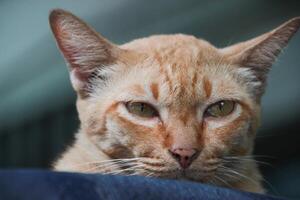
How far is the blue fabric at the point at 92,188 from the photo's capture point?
0.79 meters

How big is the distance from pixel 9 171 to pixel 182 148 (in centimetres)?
74

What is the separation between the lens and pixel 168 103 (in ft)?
5.21

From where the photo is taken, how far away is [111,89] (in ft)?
5.77

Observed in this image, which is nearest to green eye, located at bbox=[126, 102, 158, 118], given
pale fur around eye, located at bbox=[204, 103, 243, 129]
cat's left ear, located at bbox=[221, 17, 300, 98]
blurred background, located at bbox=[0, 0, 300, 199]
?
pale fur around eye, located at bbox=[204, 103, 243, 129]

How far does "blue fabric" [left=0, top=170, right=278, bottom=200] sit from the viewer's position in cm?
79

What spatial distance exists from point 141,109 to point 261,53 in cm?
41

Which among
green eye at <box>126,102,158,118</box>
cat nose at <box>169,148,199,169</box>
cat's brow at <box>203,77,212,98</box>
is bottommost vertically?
cat nose at <box>169,148,199,169</box>

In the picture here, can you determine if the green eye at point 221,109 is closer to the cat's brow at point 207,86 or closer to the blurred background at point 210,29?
the cat's brow at point 207,86

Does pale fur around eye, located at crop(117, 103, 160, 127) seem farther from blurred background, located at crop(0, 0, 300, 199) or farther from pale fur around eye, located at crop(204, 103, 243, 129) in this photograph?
blurred background, located at crop(0, 0, 300, 199)

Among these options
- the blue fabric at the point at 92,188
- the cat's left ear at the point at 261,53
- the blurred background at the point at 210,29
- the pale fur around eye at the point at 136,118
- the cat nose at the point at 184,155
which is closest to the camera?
the blue fabric at the point at 92,188

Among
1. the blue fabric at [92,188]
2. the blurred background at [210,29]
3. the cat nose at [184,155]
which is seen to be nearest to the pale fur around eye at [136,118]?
the cat nose at [184,155]

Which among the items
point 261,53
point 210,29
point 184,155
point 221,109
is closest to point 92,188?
point 184,155

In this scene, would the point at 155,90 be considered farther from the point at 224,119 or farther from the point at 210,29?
the point at 210,29

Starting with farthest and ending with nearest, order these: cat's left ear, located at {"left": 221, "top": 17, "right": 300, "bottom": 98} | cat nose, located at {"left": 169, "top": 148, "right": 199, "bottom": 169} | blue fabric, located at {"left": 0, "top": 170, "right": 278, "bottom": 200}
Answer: cat's left ear, located at {"left": 221, "top": 17, "right": 300, "bottom": 98} → cat nose, located at {"left": 169, "top": 148, "right": 199, "bottom": 169} → blue fabric, located at {"left": 0, "top": 170, "right": 278, "bottom": 200}
